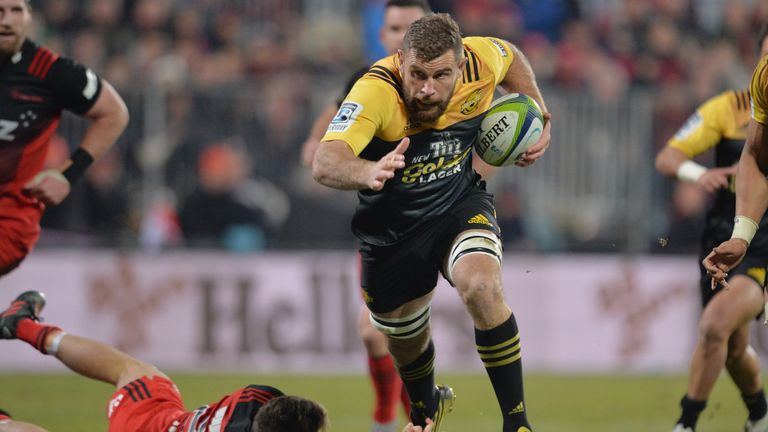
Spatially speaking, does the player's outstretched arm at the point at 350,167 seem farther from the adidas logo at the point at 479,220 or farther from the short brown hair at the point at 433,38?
the adidas logo at the point at 479,220

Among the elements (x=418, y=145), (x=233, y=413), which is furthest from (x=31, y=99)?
(x=233, y=413)

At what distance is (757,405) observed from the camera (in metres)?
8.67

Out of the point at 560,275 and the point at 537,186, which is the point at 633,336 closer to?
the point at 560,275

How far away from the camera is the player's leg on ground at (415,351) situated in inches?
296

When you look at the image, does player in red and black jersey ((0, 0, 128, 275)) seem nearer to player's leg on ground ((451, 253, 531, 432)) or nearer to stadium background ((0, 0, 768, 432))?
player's leg on ground ((451, 253, 531, 432))

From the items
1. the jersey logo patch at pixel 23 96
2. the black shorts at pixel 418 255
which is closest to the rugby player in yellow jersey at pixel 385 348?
the black shorts at pixel 418 255

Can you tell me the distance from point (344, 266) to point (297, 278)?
→ 0.57 metres

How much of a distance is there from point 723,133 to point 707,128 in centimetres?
12

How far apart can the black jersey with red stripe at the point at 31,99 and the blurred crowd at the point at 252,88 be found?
19.7ft

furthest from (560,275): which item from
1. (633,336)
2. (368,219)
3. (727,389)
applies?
(368,219)

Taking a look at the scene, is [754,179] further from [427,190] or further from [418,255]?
[418,255]

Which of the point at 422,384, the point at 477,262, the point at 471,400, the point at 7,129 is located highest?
the point at 477,262

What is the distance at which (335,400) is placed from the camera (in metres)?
12.0

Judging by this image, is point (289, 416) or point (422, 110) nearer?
point (289, 416)
